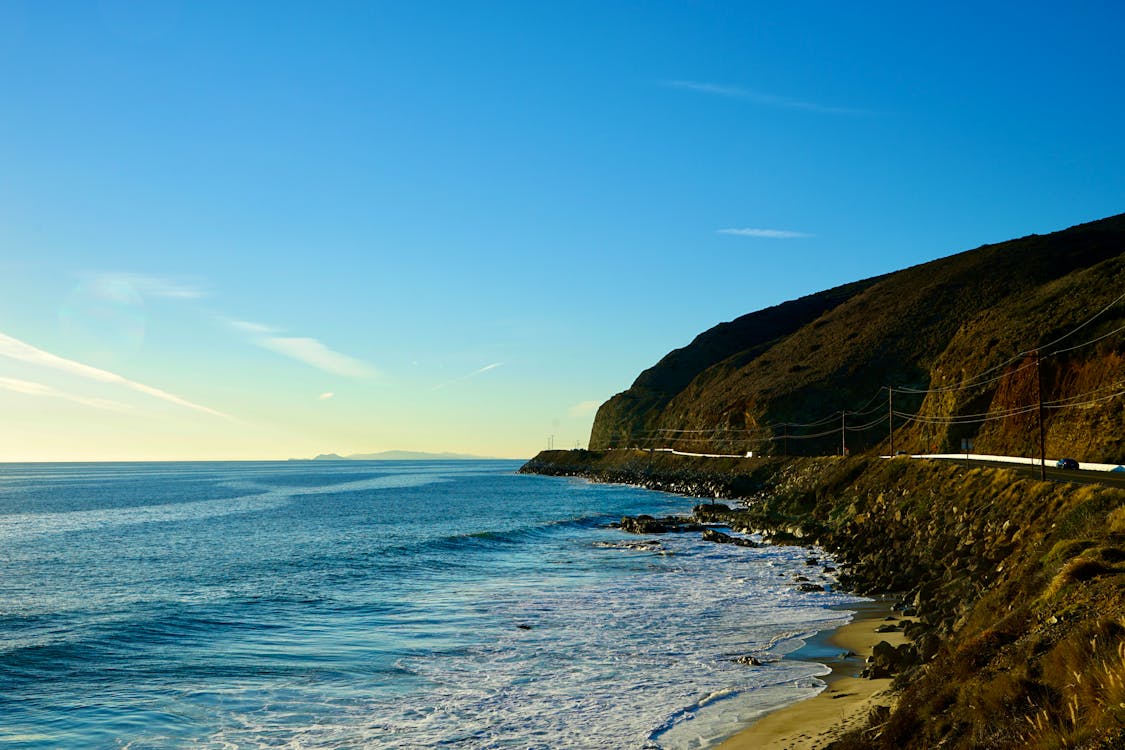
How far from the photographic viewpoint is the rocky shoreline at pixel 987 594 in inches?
368

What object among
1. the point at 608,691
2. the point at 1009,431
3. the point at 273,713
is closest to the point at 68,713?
the point at 273,713

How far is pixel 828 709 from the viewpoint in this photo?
1645cm

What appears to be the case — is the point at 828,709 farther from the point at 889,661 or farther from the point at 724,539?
the point at 724,539

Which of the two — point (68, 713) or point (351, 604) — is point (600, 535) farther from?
point (68, 713)

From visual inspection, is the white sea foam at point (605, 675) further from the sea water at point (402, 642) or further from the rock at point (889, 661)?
the rock at point (889, 661)

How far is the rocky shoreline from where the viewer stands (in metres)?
9.34

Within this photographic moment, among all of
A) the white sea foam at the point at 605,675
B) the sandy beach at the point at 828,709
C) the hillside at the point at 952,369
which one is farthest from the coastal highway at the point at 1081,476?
the sandy beach at the point at 828,709

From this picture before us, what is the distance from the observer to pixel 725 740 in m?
15.4

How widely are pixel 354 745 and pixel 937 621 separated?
50.1 feet

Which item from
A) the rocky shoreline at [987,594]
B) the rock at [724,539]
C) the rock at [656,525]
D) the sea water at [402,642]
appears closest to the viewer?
the rocky shoreline at [987,594]

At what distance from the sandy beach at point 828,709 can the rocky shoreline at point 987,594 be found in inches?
37.3

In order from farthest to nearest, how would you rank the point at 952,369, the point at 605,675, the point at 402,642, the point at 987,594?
the point at 952,369, the point at 402,642, the point at 605,675, the point at 987,594

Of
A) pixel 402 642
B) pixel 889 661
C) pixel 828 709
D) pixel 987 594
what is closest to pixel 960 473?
pixel 987 594

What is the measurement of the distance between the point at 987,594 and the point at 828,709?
508cm
